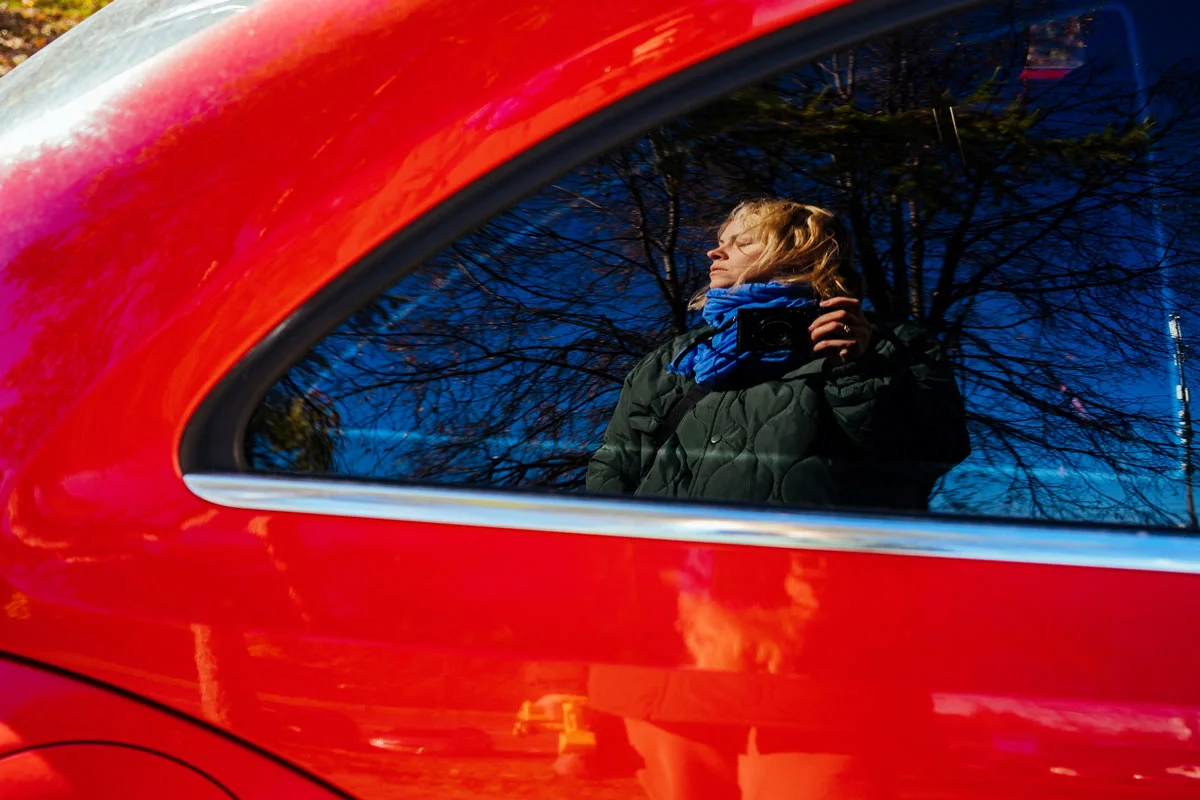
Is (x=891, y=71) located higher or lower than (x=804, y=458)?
higher

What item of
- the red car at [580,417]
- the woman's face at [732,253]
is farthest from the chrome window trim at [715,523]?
the woman's face at [732,253]

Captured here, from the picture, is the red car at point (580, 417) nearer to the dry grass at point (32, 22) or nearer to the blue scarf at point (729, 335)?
the blue scarf at point (729, 335)

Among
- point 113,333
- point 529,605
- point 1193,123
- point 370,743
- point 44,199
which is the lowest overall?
point 370,743

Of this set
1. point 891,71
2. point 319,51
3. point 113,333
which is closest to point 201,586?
point 113,333

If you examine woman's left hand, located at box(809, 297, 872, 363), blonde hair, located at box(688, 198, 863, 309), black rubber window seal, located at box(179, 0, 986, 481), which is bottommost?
woman's left hand, located at box(809, 297, 872, 363)

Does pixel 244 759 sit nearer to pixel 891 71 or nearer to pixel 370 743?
pixel 370 743

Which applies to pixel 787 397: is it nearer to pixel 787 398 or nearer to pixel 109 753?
pixel 787 398

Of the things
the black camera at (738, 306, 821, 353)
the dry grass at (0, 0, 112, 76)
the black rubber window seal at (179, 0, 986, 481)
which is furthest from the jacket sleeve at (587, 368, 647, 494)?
the dry grass at (0, 0, 112, 76)

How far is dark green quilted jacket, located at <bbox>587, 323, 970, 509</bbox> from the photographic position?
1.17 m

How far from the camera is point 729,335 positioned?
121 centimetres

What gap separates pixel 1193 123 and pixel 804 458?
58 centimetres

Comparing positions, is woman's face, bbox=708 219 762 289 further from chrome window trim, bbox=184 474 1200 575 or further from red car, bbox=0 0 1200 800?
chrome window trim, bbox=184 474 1200 575

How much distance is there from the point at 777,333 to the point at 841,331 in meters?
0.07

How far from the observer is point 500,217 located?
1.15m
